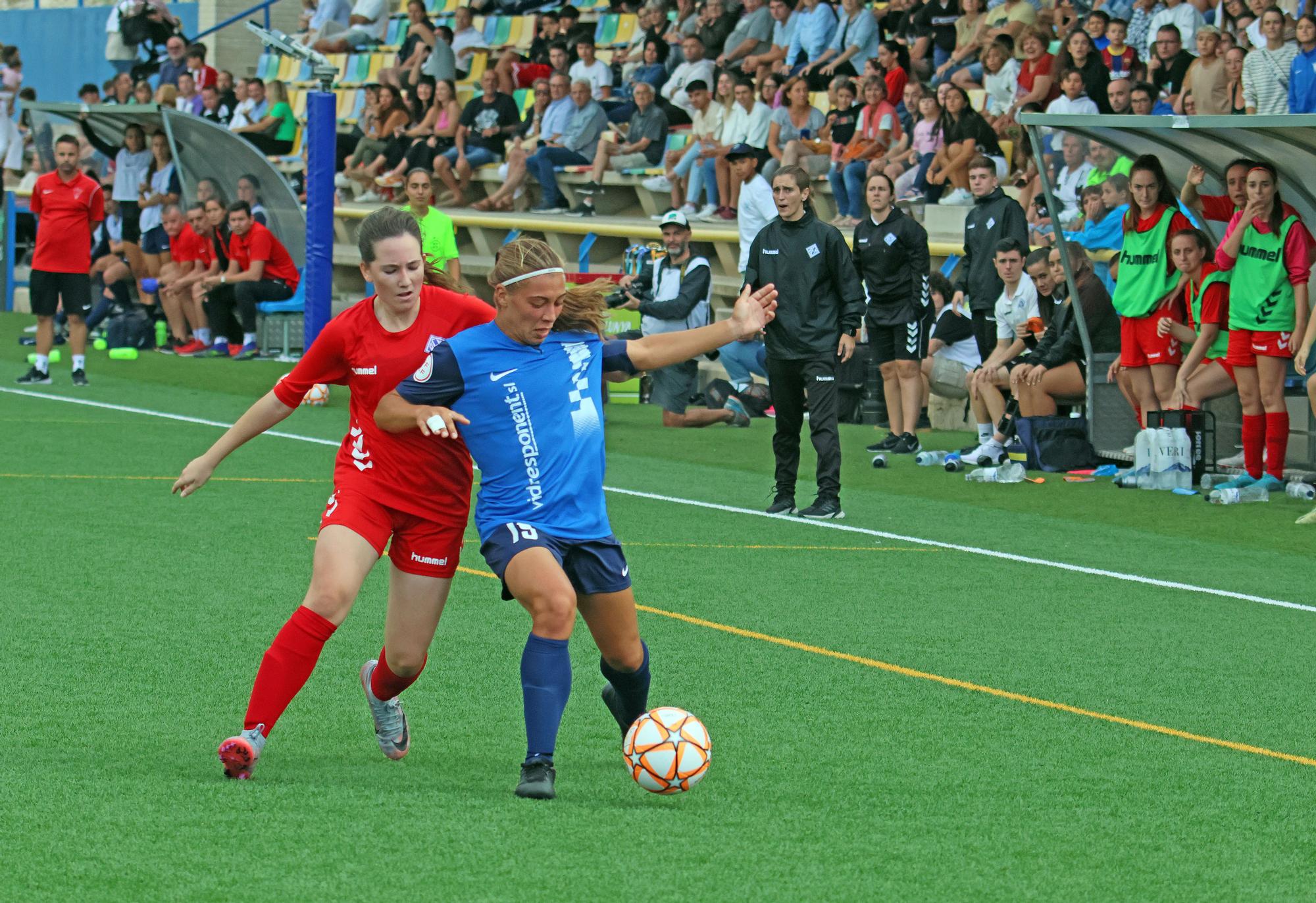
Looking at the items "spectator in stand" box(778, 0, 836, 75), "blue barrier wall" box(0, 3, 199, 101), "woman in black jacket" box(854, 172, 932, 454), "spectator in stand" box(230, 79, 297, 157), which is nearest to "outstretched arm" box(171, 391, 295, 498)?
"woman in black jacket" box(854, 172, 932, 454)

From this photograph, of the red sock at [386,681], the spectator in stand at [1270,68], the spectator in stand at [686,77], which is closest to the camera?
the red sock at [386,681]

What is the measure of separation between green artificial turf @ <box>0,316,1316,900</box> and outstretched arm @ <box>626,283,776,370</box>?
1257mm

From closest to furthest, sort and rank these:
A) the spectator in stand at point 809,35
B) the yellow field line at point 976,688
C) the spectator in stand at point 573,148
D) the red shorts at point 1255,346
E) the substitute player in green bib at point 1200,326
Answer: the yellow field line at point 976,688 < the red shorts at point 1255,346 < the substitute player in green bib at point 1200,326 < the spectator in stand at point 809,35 < the spectator in stand at point 573,148

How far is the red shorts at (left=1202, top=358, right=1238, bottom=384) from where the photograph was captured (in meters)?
12.7

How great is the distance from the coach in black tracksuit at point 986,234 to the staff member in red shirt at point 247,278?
924 cm

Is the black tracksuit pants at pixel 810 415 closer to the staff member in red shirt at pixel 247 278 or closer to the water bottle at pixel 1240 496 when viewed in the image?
the water bottle at pixel 1240 496

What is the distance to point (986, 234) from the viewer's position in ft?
48.0

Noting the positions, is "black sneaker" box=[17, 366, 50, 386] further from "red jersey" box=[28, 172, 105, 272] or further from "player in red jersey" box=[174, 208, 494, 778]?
"player in red jersey" box=[174, 208, 494, 778]

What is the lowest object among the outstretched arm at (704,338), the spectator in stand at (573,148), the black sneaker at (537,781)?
the black sneaker at (537,781)

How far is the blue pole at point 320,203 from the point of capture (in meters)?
17.0

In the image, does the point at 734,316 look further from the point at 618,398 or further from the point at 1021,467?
the point at 618,398

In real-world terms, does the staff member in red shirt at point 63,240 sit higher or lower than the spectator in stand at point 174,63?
lower

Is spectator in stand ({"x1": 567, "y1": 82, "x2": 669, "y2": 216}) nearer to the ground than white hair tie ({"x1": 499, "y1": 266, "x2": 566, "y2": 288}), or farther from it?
farther from it

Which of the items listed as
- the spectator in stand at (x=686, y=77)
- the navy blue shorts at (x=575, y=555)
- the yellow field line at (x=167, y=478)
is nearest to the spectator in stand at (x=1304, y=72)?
the spectator in stand at (x=686, y=77)
